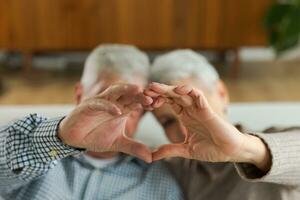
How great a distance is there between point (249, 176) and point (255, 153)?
2.5 inches

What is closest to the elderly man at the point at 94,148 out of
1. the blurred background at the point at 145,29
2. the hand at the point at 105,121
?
the hand at the point at 105,121

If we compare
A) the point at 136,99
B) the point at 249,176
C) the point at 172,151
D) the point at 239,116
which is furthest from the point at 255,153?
the point at 239,116

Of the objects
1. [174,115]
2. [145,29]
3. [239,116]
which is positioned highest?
[174,115]

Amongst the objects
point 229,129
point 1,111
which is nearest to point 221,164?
point 229,129

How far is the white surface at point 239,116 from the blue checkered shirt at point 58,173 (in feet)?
0.69

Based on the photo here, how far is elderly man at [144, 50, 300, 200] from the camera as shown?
1130 millimetres

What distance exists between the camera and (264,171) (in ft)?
4.03

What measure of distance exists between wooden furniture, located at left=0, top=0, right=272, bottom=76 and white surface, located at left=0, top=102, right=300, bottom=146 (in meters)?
1.92

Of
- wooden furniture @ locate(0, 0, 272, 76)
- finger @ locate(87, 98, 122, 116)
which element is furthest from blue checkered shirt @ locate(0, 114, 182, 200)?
wooden furniture @ locate(0, 0, 272, 76)

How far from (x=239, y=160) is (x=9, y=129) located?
0.49m

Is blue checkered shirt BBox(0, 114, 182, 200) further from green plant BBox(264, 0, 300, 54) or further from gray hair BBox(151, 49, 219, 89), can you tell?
green plant BBox(264, 0, 300, 54)

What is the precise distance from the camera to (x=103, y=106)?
1100 millimetres

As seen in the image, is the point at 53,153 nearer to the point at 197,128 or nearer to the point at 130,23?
the point at 197,128

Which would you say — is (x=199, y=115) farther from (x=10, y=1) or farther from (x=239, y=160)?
(x=10, y=1)
